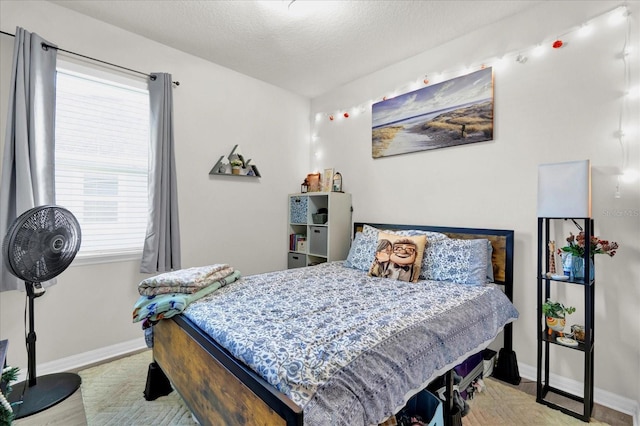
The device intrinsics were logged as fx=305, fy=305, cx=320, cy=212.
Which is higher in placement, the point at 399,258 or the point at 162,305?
the point at 399,258

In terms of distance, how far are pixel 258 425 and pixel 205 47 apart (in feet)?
9.88

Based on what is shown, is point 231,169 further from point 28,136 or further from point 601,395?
point 601,395

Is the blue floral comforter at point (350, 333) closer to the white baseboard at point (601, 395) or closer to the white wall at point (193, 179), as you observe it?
the white baseboard at point (601, 395)

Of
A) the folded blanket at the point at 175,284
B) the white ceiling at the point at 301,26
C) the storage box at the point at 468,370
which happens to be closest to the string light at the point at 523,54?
the white ceiling at the point at 301,26

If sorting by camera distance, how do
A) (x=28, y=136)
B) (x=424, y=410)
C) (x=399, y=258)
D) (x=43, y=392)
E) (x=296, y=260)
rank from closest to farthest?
(x=424, y=410)
(x=43, y=392)
(x=28, y=136)
(x=399, y=258)
(x=296, y=260)

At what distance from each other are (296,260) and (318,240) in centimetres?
48

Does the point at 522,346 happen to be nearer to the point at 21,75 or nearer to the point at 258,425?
the point at 258,425

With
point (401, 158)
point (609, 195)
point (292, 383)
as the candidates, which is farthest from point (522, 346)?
point (292, 383)

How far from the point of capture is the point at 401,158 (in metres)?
3.06

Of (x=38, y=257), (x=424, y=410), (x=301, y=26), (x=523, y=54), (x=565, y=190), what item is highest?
(x=301, y=26)

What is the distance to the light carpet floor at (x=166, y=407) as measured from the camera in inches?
68.3

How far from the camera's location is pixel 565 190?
5.96ft

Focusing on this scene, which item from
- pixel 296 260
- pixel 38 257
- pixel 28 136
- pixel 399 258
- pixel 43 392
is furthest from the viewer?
pixel 296 260

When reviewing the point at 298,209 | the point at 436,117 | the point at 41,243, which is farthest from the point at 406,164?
the point at 41,243
